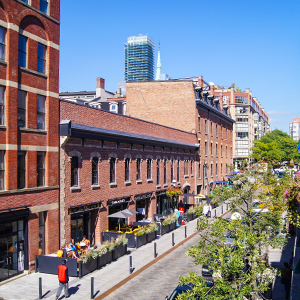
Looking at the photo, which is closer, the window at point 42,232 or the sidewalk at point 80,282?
the sidewalk at point 80,282

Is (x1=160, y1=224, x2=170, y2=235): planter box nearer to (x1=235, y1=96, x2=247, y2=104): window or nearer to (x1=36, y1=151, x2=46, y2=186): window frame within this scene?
(x1=36, y1=151, x2=46, y2=186): window frame

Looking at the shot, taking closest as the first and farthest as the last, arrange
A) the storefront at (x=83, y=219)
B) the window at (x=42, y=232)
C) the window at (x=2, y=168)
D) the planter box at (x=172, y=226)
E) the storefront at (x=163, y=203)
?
the window at (x=2, y=168), the window at (x=42, y=232), the storefront at (x=83, y=219), the planter box at (x=172, y=226), the storefront at (x=163, y=203)

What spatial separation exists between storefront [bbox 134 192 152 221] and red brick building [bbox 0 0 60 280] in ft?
38.2

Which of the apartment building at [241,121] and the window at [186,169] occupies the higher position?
the apartment building at [241,121]

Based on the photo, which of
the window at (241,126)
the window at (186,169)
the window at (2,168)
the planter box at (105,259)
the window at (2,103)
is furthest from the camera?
the window at (241,126)

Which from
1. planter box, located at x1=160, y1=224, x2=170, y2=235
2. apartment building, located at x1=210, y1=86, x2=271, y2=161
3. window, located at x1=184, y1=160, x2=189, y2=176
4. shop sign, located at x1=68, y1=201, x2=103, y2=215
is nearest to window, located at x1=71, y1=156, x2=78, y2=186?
shop sign, located at x1=68, y1=201, x2=103, y2=215

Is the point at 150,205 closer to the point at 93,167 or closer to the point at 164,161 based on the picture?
the point at 164,161

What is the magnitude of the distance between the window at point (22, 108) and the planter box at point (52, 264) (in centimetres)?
697

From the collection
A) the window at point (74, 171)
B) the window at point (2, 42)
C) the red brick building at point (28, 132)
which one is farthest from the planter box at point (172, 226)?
the window at point (2, 42)

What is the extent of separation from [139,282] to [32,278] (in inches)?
207

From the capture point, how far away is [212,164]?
55625 mm

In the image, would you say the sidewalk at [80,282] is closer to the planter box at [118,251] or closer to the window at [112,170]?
the planter box at [118,251]

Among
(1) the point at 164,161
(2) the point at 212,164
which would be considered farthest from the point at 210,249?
(2) the point at 212,164

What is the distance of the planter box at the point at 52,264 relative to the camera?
18391mm
